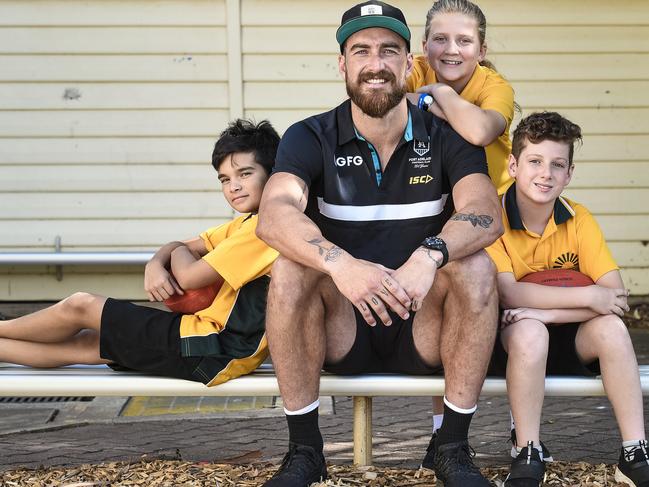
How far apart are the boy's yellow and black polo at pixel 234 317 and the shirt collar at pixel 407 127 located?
51 cm

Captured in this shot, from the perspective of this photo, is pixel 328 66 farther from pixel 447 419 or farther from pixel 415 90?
pixel 447 419

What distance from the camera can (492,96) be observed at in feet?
13.8

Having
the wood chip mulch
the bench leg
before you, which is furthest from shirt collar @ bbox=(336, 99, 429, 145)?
the wood chip mulch

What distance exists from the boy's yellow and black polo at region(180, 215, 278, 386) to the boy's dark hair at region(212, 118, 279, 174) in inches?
10.7

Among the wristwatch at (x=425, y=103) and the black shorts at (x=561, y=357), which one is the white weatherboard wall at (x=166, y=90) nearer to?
the wristwatch at (x=425, y=103)

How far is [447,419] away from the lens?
12.2ft

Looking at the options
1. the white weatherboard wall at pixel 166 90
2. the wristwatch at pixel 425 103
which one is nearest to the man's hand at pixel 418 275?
the wristwatch at pixel 425 103

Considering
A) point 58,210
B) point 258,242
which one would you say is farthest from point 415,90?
point 58,210

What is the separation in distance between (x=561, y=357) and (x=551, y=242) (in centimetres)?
46

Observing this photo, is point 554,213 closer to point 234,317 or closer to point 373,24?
point 373,24

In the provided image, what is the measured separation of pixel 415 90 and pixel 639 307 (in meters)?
4.08

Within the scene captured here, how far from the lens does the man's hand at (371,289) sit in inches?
135

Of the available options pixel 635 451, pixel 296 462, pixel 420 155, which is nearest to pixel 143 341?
pixel 296 462

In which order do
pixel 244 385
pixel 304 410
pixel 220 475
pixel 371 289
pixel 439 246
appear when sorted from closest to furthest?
pixel 371 289
pixel 439 246
pixel 304 410
pixel 244 385
pixel 220 475
